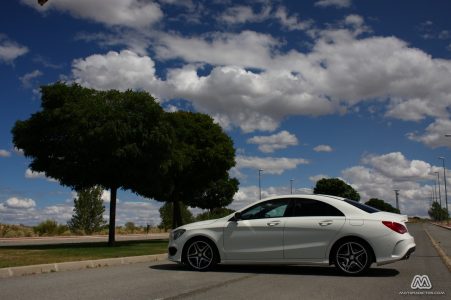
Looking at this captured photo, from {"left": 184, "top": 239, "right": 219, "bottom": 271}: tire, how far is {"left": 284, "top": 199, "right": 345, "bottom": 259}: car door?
1.51 metres

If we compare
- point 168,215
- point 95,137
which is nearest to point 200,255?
point 95,137

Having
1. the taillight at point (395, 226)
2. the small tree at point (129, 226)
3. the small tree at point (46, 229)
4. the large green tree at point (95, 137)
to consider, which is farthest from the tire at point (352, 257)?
the small tree at point (129, 226)

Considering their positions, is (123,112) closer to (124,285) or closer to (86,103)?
(86,103)

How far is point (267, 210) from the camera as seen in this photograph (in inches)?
433

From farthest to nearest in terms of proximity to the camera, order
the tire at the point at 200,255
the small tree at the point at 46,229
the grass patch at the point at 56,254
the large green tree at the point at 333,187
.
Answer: the large green tree at the point at 333,187
the small tree at the point at 46,229
the grass patch at the point at 56,254
the tire at the point at 200,255

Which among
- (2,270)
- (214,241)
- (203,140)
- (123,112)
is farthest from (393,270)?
(203,140)

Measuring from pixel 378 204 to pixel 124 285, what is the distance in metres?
151

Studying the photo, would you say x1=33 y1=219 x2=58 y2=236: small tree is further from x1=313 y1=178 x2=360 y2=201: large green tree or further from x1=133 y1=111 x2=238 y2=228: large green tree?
x1=313 y1=178 x2=360 y2=201: large green tree

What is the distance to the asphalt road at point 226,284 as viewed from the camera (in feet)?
25.8

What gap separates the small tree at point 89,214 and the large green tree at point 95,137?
22.2m

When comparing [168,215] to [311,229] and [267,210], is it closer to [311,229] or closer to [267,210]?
[267,210]

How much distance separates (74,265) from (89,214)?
1316 inches

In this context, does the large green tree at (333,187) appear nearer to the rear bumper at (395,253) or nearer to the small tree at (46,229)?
the small tree at (46,229)

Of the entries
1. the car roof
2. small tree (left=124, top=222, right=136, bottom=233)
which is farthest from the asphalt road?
small tree (left=124, top=222, right=136, bottom=233)
